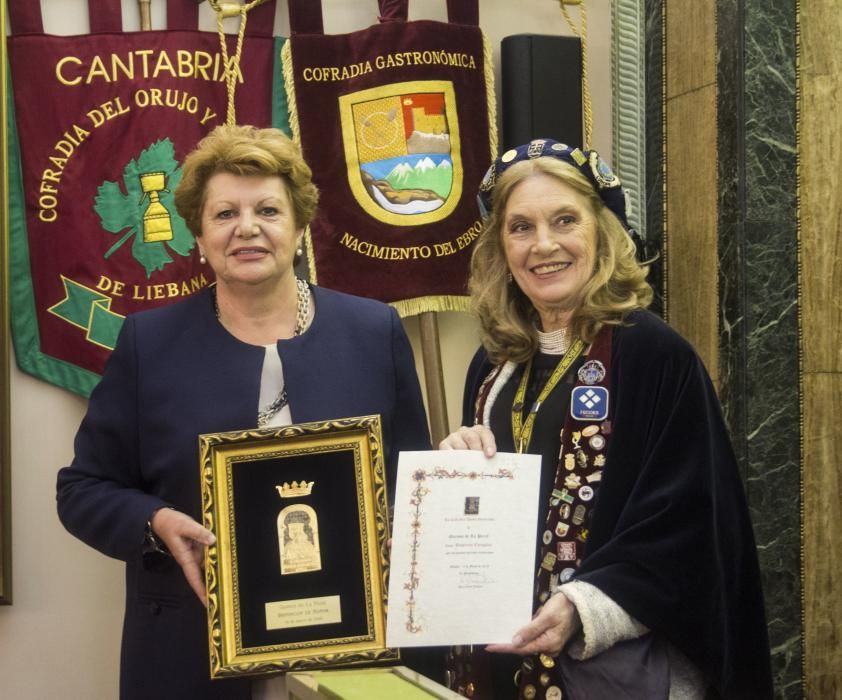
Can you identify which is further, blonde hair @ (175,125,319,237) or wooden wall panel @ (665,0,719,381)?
wooden wall panel @ (665,0,719,381)

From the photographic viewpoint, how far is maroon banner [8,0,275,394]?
3.16 metres

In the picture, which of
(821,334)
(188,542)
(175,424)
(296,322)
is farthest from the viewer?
(821,334)

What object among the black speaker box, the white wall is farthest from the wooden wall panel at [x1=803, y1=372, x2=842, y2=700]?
the white wall

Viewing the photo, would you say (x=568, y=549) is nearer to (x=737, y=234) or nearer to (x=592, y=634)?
(x=592, y=634)

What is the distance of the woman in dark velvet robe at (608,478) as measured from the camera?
6.21 feet

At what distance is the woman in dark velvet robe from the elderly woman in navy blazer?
0.33 meters

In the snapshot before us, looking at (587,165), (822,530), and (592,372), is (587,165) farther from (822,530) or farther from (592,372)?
(822,530)

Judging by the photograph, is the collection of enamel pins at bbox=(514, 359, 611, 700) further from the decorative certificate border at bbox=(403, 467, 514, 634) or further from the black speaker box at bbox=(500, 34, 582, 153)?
the black speaker box at bbox=(500, 34, 582, 153)

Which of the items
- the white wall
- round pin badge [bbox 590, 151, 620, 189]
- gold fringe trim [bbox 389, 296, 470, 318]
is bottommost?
the white wall

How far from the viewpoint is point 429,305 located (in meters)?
3.36

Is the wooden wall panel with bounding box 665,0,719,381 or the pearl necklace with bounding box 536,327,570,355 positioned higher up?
the wooden wall panel with bounding box 665,0,719,381

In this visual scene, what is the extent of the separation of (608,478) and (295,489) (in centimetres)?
56

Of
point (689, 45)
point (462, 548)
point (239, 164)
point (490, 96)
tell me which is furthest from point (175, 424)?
point (689, 45)

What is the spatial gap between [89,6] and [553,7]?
4.70 ft
